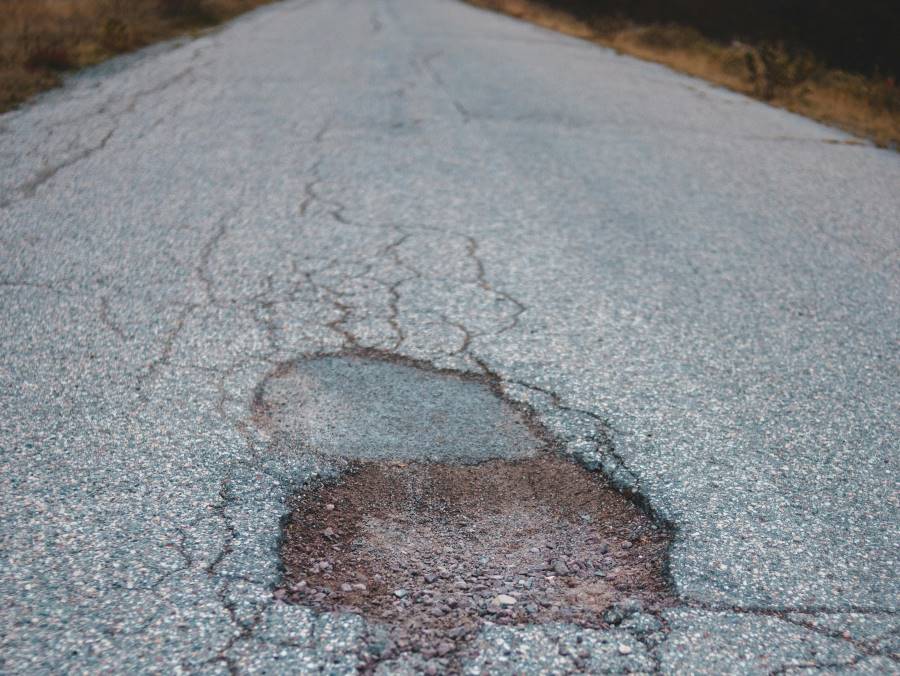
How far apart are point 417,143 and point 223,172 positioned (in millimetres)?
1635

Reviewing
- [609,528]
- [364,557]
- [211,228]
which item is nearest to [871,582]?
[609,528]

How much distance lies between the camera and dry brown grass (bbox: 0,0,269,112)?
7.75 metres

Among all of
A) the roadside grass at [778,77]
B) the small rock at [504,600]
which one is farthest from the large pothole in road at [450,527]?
the roadside grass at [778,77]

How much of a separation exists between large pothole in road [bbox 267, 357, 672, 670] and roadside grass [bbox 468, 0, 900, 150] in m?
6.01

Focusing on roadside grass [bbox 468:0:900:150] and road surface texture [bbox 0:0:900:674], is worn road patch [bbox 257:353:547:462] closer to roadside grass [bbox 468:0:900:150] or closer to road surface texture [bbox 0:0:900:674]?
road surface texture [bbox 0:0:900:674]

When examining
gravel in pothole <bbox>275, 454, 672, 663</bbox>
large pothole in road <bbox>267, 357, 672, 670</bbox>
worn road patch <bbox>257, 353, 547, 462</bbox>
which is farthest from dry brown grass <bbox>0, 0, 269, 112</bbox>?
gravel in pothole <bbox>275, 454, 672, 663</bbox>

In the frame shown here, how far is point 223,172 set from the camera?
18.2 feet

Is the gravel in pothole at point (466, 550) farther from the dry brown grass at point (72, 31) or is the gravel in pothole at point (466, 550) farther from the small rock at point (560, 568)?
the dry brown grass at point (72, 31)

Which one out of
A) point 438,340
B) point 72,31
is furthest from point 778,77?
point 72,31

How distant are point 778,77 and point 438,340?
7.71 metres

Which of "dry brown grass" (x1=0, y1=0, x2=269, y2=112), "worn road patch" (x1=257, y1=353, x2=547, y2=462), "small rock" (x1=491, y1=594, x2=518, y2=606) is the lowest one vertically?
"small rock" (x1=491, y1=594, x2=518, y2=606)

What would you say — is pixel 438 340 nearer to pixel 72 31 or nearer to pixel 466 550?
pixel 466 550

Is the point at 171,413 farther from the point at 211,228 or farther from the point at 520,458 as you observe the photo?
the point at 211,228

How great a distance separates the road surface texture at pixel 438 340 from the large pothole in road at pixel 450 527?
2.9 inches
